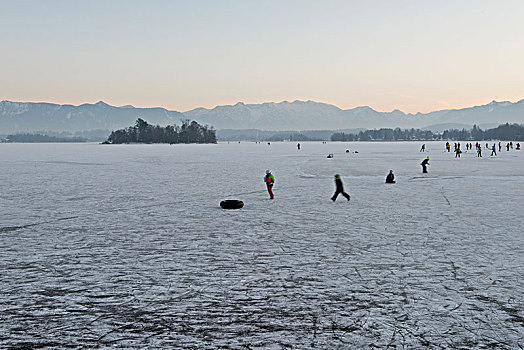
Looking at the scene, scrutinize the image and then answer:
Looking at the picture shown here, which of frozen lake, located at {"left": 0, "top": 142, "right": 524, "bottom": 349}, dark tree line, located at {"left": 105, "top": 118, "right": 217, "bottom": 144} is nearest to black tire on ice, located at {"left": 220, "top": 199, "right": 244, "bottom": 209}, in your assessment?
frozen lake, located at {"left": 0, "top": 142, "right": 524, "bottom": 349}

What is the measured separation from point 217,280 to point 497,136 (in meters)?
221

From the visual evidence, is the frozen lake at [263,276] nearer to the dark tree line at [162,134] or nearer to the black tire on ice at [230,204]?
the black tire on ice at [230,204]

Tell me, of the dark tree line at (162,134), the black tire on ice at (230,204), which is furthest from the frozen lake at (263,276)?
the dark tree line at (162,134)

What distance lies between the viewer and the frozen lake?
4898mm

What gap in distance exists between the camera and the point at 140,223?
11.4 m

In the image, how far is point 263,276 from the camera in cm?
688

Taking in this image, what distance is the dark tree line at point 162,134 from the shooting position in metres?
180

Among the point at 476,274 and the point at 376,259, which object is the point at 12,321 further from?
the point at 476,274

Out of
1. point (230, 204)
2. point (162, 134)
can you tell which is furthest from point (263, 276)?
point (162, 134)

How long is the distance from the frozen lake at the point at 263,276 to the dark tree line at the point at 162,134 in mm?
169843

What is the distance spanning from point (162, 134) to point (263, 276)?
179 metres

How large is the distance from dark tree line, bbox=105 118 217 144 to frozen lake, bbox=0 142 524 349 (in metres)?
170

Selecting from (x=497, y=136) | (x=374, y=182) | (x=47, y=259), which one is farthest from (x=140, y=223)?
(x=497, y=136)

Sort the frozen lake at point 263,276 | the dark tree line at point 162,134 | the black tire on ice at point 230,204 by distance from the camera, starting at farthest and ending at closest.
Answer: the dark tree line at point 162,134
the black tire on ice at point 230,204
the frozen lake at point 263,276
